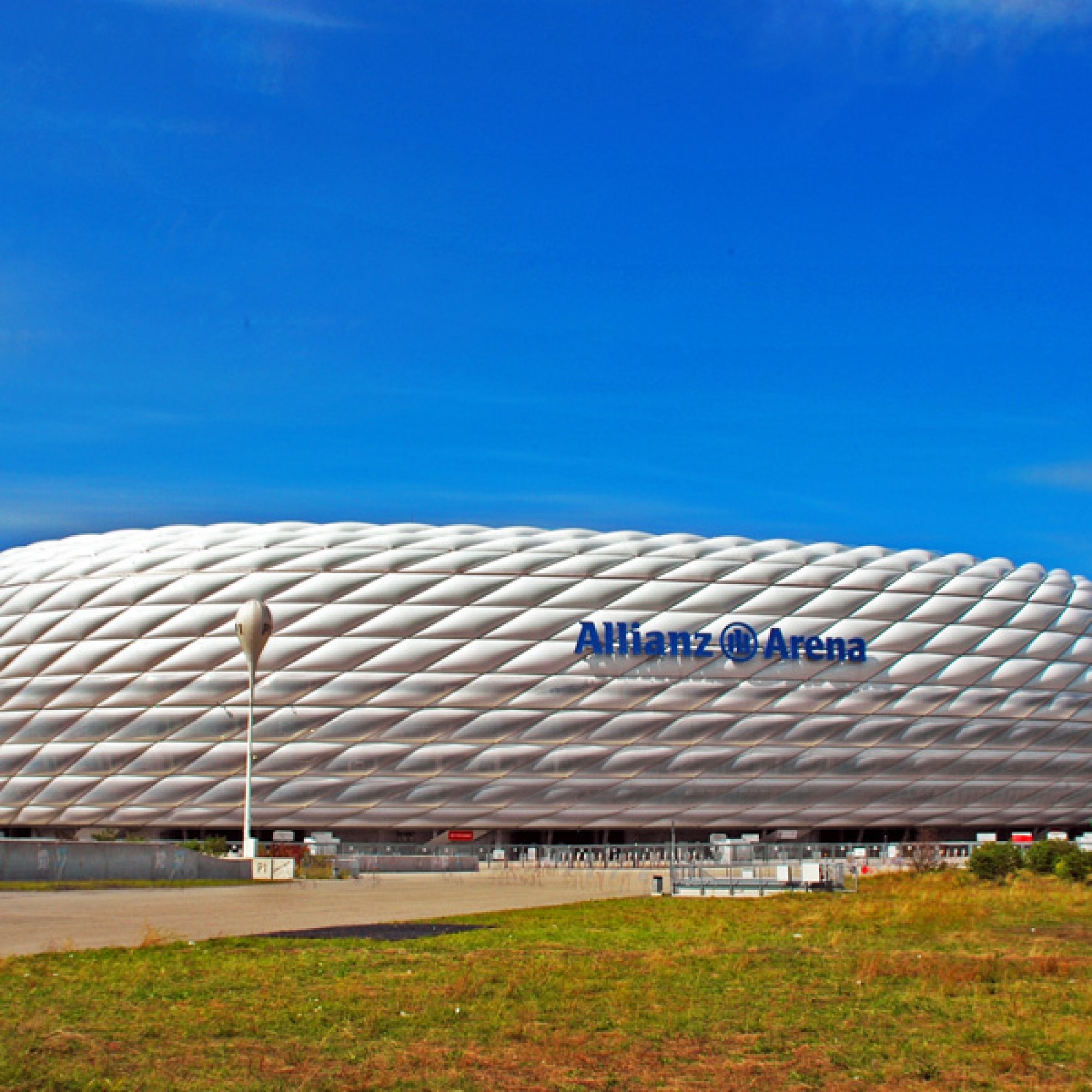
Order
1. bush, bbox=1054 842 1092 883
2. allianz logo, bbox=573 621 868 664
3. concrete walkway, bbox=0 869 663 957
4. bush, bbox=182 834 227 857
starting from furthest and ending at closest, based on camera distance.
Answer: allianz logo, bbox=573 621 868 664, bush, bbox=182 834 227 857, bush, bbox=1054 842 1092 883, concrete walkway, bbox=0 869 663 957

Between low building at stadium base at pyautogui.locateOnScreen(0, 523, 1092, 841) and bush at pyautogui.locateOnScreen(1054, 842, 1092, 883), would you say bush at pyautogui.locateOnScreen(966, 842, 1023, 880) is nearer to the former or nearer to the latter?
bush at pyautogui.locateOnScreen(1054, 842, 1092, 883)

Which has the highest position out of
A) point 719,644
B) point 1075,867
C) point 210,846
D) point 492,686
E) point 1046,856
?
point 719,644

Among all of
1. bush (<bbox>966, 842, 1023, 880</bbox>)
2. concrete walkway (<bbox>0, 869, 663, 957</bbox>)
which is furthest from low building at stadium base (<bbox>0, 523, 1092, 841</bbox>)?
bush (<bbox>966, 842, 1023, 880</bbox>)

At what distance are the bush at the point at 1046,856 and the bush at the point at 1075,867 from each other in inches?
16.5

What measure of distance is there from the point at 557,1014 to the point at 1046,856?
68.8 feet

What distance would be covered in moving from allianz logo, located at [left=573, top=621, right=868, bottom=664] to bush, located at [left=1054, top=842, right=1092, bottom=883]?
61.6 feet

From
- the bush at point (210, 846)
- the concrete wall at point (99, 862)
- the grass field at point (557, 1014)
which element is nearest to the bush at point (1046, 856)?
the grass field at point (557, 1014)

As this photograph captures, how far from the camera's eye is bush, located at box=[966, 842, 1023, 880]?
2488cm

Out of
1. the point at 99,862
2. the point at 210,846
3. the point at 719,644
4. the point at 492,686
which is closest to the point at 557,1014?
the point at 99,862

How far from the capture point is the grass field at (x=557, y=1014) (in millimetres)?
6641

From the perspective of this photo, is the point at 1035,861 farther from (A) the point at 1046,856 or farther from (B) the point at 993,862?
(B) the point at 993,862

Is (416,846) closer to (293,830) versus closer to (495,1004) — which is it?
(293,830)

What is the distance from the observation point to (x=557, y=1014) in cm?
834

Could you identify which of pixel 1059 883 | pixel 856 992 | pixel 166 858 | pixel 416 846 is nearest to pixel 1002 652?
pixel 416 846
